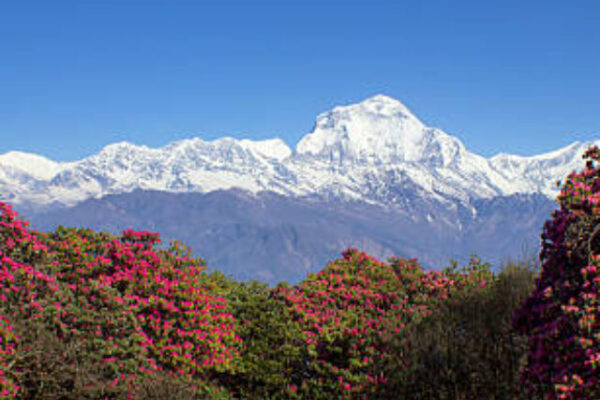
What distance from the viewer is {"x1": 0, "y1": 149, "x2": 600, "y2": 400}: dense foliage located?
939 cm

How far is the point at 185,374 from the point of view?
1184cm

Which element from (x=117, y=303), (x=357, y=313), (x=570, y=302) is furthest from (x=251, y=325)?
(x=570, y=302)

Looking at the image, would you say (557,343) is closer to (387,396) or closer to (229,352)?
(387,396)

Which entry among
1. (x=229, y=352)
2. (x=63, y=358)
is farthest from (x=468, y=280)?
(x=63, y=358)

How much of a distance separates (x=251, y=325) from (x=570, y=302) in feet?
27.4

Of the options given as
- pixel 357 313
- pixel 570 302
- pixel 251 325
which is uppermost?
pixel 357 313

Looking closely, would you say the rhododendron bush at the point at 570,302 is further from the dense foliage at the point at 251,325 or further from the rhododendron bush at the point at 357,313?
the rhododendron bush at the point at 357,313

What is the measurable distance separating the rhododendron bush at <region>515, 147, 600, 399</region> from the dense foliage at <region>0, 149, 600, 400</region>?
4 centimetres

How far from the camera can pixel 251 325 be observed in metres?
13.4

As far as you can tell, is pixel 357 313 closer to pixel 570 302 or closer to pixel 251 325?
pixel 251 325

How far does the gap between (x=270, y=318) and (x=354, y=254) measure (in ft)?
12.0

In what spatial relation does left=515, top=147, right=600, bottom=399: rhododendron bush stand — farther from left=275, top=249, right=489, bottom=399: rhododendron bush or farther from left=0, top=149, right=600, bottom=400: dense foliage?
left=275, top=249, right=489, bottom=399: rhododendron bush

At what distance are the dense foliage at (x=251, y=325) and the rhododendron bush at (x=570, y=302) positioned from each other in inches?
1.6

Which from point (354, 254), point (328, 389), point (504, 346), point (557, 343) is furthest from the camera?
point (354, 254)
